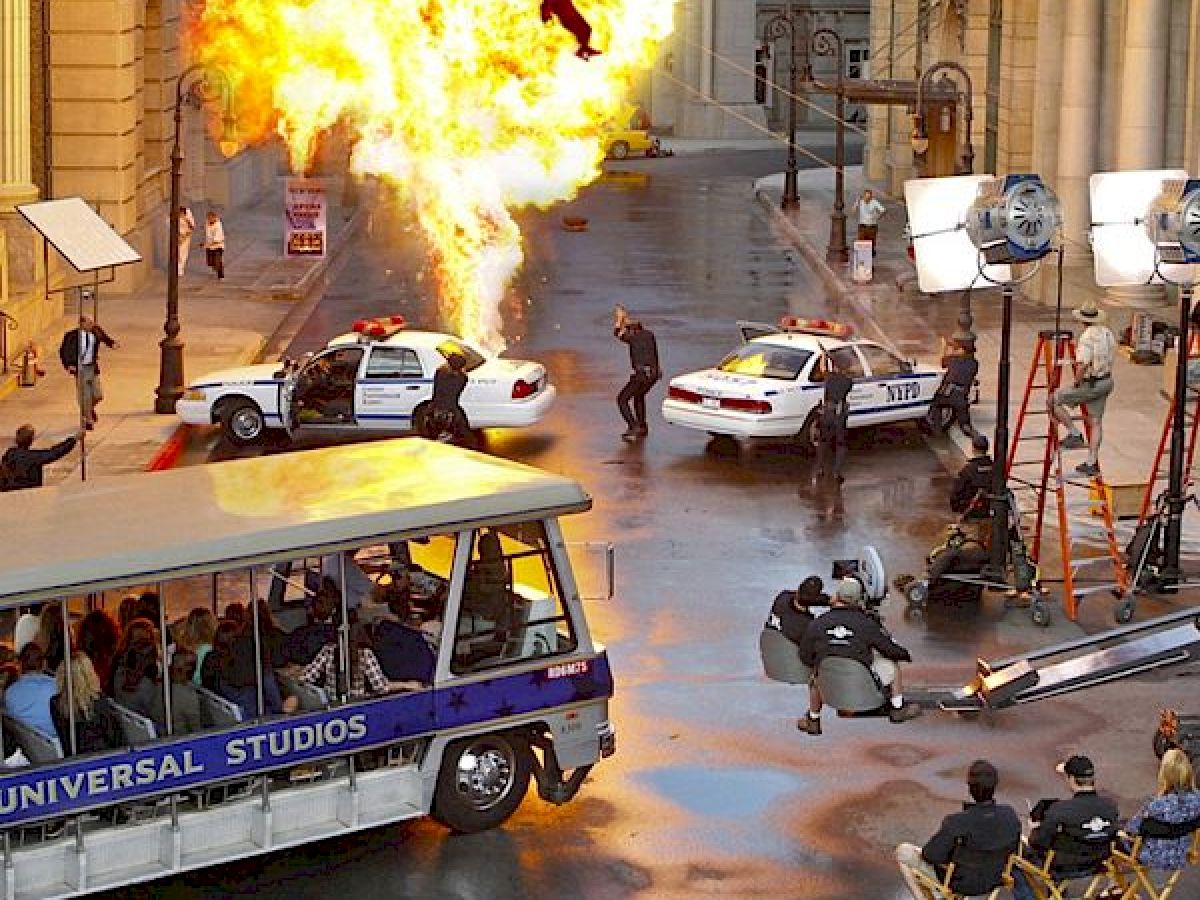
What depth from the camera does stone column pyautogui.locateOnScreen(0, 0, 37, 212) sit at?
122 ft

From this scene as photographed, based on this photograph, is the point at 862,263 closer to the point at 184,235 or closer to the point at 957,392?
the point at 184,235

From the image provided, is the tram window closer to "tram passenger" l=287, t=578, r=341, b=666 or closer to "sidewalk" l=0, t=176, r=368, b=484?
"tram passenger" l=287, t=578, r=341, b=666

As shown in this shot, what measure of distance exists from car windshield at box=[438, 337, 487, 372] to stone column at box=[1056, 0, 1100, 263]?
53.2 feet

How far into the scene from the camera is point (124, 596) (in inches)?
701

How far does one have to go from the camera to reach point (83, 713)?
16359mm

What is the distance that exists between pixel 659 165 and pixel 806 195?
12.5 metres

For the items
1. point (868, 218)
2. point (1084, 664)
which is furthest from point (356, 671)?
point (868, 218)

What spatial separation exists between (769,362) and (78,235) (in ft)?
28.3

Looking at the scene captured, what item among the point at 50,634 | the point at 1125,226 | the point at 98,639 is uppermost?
the point at 1125,226

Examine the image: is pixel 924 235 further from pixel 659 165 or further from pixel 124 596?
pixel 659 165

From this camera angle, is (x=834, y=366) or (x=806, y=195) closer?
(x=834, y=366)

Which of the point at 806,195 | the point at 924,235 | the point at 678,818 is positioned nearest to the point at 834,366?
the point at 924,235

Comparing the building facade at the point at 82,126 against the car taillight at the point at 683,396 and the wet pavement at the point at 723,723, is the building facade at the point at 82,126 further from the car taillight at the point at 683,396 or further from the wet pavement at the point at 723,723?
the car taillight at the point at 683,396

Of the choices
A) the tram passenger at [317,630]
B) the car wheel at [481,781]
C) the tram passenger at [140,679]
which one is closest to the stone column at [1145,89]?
the car wheel at [481,781]
